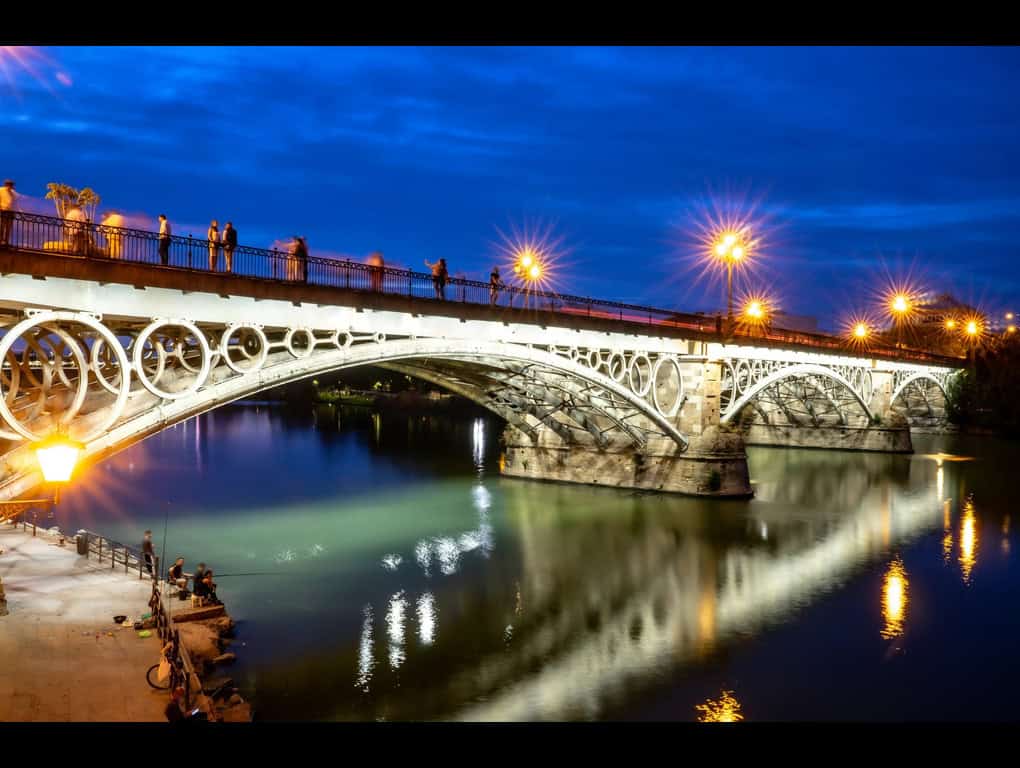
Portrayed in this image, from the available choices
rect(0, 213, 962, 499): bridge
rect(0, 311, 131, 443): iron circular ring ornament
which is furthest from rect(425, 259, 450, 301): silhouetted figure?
rect(0, 311, 131, 443): iron circular ring ornament

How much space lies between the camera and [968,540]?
24.3m

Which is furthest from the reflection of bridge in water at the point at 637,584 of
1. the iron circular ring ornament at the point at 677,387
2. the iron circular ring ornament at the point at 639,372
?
the iron circular ring ornament at the point at 639,372

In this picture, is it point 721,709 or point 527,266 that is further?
point 527,266

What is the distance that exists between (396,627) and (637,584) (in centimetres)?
622

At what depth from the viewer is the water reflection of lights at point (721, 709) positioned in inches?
449

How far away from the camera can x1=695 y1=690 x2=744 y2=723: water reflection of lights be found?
1141cm

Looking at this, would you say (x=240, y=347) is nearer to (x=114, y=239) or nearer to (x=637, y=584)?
(x=114, y=239)

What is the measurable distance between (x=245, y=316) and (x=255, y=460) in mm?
30748

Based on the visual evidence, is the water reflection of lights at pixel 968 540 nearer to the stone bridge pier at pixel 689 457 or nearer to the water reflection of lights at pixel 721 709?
the stone bridge pier at pixel 689 457

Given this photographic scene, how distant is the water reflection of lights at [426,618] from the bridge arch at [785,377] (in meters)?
16.8

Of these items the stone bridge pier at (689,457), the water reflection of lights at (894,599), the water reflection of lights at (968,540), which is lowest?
the water reflection of lights at (894,599)

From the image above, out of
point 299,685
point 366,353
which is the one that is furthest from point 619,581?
point 299,685

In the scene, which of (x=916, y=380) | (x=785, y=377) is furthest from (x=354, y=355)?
(x=916, y=380)

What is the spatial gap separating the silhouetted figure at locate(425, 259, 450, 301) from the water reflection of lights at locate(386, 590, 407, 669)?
298 inches
